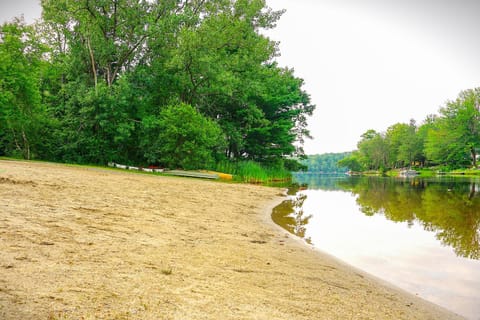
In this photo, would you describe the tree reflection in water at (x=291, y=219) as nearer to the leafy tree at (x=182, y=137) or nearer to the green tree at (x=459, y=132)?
the leafy tree at (x=182, y=137)

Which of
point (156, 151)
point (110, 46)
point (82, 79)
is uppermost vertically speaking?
point (110, 46)

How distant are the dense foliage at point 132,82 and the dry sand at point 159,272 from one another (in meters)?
13.4

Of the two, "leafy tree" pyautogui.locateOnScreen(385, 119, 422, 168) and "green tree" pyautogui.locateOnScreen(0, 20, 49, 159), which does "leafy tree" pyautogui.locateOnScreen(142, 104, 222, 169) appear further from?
"leafy tree" pyautogui.locateOnScreen(385, 119, 422, 168)

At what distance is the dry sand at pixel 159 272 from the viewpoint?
2.47 meters

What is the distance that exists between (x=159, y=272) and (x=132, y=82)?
2210cm

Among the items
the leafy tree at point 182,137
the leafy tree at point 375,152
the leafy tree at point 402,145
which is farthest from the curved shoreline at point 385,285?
the leafy tree at point 375,152

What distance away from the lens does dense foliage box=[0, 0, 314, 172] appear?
65.9 feet

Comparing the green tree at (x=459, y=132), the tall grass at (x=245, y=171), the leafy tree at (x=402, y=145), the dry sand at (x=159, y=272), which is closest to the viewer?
the dry sand at (x=159, y=272)

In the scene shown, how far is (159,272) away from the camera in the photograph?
331 cm

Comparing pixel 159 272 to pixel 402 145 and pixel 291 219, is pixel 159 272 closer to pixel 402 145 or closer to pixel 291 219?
pixel 291 219

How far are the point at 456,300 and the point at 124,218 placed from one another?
5351 mm

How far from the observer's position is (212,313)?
2520mm

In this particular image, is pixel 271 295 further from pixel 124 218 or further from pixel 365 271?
pixel 124 218

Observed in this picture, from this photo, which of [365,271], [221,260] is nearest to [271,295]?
[221,260]
